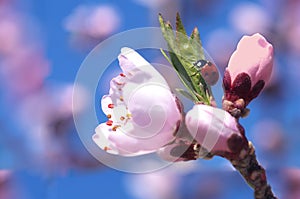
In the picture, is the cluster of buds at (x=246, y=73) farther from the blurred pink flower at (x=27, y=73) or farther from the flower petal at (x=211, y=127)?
the blurred pink flower at (x=27, y=73)

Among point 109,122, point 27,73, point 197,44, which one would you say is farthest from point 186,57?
point 27,73

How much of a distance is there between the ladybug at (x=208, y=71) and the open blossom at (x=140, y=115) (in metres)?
0.05

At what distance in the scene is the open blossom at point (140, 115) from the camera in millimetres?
706

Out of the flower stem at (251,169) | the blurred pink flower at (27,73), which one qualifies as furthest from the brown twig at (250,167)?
the blurred pink flower at (27,73)

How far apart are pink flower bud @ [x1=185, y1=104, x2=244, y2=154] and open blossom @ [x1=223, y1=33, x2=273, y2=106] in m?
0.11

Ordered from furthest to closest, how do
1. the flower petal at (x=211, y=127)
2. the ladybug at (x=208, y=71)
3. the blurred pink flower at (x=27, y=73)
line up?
the blurred pink flower at (x=27, y=73) < the ladybug at (x=208, y=71) < the flower petal at (x=211, y=127)

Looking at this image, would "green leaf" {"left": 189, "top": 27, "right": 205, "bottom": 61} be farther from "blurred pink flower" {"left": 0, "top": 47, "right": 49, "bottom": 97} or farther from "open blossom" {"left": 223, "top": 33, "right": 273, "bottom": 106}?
"blurred pink flower" {"left": 0, "top": 47, "right": 49, "bottom": 97}

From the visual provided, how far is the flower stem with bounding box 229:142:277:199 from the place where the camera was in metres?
0.69

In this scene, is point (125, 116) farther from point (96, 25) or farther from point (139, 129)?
point (96, 25)

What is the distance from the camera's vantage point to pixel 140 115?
0.71 metres

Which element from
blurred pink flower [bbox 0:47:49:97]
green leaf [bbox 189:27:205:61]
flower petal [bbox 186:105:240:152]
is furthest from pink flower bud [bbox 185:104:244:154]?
blurred pink flower [bbox 0:47:49:97]

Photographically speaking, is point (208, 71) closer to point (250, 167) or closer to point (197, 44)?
point (197, 44)

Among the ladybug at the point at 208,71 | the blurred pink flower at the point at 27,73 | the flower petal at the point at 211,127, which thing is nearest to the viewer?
the flower petal at the point at 211,127

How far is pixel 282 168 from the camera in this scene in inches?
61.6
